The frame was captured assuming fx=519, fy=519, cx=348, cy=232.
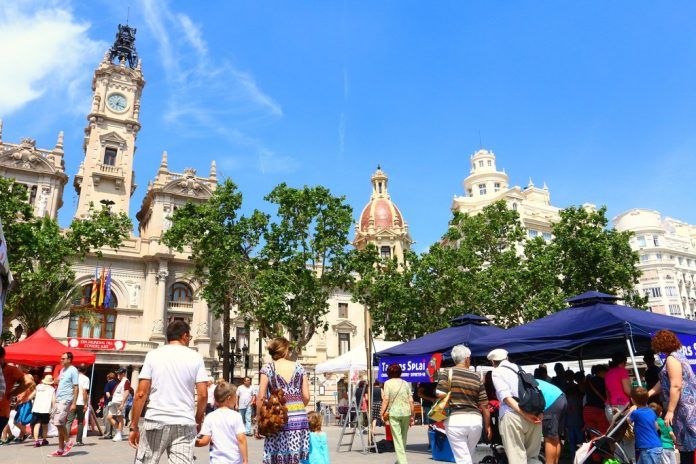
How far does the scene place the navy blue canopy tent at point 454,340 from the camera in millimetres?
11422

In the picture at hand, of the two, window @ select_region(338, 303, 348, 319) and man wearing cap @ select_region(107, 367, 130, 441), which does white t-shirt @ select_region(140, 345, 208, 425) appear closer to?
man wearing cap @ select_region(107, 367, 130, 441)

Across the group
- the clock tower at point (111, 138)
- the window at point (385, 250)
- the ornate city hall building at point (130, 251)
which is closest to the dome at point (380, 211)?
the window at point (385, 250)

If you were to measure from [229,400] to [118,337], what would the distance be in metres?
34.5

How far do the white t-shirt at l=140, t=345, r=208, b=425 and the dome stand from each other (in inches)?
2152

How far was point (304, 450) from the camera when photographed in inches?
218

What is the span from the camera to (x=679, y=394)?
559 cm

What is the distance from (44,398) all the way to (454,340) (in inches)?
367

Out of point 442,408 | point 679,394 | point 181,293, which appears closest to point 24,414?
point 442,408

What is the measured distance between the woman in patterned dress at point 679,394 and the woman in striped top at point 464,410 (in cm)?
200

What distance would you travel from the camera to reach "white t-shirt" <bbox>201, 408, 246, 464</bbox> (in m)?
5.92

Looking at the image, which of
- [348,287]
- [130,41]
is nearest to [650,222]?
[348,287]

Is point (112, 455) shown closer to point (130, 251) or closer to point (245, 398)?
point (245, 398)

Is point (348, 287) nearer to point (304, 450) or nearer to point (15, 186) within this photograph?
point (15, 186)

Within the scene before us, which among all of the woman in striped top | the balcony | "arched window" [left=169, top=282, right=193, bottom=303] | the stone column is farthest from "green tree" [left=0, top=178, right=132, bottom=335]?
the woman in striped top
